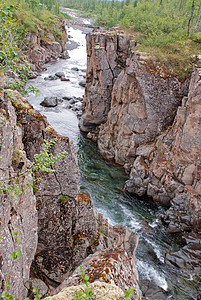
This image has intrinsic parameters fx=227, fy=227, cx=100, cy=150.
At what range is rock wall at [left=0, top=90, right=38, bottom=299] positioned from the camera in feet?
17.0

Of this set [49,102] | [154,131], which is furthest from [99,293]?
[49,102]

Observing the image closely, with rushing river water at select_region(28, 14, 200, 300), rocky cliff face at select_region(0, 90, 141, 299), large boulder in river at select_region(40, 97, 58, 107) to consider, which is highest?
rocky cliff face at select_region(0, 90, 141, 299)

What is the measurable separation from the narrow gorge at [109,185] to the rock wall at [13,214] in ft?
0.11

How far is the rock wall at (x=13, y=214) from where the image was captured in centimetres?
517

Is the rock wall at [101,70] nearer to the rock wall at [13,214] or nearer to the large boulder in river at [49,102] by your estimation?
the large boulder in river at [49,102]

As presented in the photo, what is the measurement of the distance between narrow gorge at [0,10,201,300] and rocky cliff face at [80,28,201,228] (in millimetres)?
94

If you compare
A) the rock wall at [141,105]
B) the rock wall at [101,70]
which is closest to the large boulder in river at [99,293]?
the rock wall at [141,105]

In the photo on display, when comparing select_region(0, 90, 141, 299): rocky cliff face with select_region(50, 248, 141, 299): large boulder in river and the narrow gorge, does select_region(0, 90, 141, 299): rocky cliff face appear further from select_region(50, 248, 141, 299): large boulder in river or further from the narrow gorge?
select_region(50, 248, 141, 299): large boulder in river

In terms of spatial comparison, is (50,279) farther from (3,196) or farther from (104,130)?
(104,130)

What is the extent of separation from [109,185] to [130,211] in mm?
3662

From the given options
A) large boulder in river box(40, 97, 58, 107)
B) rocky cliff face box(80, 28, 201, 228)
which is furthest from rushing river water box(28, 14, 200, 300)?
rocky cliff face box(80, 28, 201, 228)

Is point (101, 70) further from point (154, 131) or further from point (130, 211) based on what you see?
point (130, 211)

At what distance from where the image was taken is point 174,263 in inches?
564

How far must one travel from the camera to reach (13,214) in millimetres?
5934
